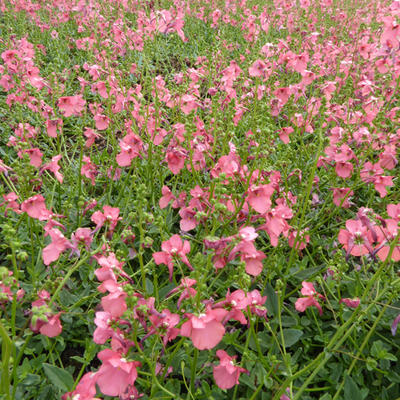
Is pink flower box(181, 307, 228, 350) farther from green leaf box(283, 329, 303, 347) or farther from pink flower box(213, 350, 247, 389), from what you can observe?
green leaf box(283, 329, 303, 347)

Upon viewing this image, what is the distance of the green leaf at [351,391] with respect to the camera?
164cm

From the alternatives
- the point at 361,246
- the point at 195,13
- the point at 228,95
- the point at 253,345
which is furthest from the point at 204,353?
the point at 195,13

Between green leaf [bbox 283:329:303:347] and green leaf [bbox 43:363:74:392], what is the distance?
103 cm

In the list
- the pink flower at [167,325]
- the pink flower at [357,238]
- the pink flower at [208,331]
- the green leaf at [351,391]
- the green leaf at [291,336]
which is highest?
the pink flower at [208,331]

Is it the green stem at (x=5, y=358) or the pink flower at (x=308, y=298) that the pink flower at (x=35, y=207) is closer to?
the green stem at (x=5, y=358)

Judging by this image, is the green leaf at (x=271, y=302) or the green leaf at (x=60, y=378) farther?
the green leaf at (x=271, y=302)

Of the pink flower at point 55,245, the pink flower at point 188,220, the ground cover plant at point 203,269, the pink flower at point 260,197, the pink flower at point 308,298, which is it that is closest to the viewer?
the ground cover plant at point 203,269

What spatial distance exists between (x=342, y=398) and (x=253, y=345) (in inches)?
18.5

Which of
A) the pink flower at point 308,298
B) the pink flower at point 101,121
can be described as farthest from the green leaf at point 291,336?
the pink flower at point 101,121

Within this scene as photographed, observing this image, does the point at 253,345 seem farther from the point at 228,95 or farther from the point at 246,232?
the point at 228,95

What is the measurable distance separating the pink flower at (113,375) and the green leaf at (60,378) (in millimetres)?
446

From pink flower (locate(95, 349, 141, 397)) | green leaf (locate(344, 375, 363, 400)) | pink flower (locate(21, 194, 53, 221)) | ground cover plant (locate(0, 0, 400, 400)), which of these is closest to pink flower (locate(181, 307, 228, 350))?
ground cover plant (locate(0, 0, 400, 400))

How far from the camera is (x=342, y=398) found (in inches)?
68.2

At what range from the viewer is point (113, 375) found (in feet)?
3.99
